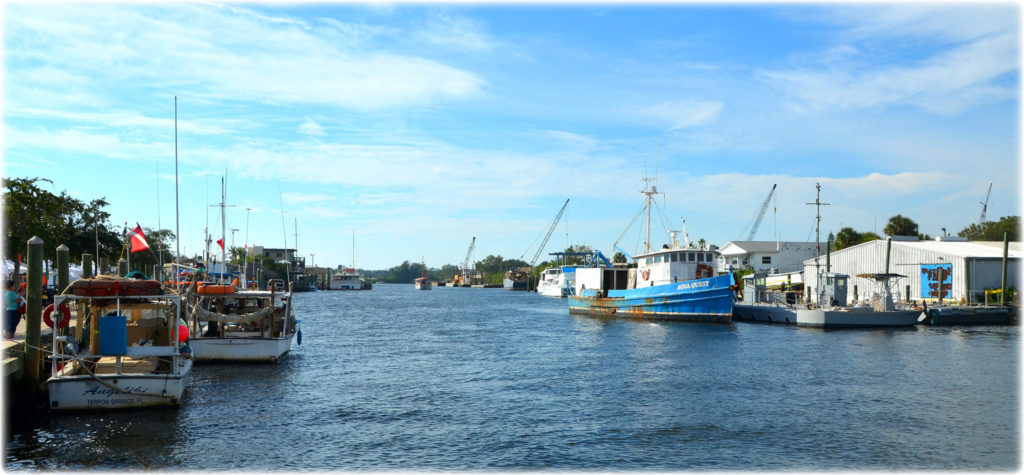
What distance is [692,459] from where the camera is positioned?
16297 mm

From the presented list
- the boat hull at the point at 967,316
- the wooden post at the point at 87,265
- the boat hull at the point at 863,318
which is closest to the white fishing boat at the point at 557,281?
the boat hull at the point at 863,318

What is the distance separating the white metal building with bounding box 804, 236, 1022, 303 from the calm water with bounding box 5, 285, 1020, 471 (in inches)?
863

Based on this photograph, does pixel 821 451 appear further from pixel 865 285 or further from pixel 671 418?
pixel 865 285

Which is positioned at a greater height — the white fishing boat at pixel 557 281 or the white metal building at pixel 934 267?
the white metal building at pixel 934 267

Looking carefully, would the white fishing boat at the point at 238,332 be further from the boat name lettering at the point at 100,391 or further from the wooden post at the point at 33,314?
the boat name lettering at the point at 100,391

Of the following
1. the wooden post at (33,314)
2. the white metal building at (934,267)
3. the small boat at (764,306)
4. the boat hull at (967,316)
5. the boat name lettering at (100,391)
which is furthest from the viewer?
the white metal building at (934,267)

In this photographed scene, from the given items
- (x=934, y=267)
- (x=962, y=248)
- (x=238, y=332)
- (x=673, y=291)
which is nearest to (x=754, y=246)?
(x=962, y=248)

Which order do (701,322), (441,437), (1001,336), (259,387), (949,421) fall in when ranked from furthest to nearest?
(701,322), (1001,336), (259,387), (949,421), (441,437)

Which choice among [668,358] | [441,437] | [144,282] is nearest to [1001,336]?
[668,358]

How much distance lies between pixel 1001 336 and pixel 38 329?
153 feet

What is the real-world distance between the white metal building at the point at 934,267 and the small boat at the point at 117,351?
49.9 m

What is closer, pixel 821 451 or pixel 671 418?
pixel 821 451

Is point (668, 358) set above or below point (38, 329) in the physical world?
below

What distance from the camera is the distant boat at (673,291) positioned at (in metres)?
49.8
